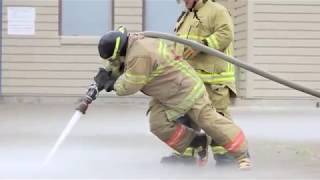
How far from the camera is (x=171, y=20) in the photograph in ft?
50.5

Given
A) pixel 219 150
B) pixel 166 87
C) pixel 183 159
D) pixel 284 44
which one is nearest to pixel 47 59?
pixel 284 44

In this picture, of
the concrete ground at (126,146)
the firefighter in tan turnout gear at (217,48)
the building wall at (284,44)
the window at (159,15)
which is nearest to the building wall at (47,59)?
the window at (159,15)

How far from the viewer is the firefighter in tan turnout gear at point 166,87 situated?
630 centimetres

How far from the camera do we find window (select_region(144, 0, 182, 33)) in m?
15.3

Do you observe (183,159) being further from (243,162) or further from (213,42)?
(213,42)

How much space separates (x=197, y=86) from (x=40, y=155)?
209cm

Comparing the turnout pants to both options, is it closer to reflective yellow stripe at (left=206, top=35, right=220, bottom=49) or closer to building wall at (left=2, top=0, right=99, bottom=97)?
reflective yellow stripe at (left=206, top=35, right=220, bottom=49)

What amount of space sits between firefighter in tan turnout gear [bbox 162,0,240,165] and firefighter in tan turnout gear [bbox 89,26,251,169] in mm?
216

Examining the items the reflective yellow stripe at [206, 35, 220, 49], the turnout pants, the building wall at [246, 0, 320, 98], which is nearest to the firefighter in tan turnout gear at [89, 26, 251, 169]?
the turnout pants

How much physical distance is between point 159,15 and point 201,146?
29.1ft

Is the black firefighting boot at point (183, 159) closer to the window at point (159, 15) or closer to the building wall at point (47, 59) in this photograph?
the building wall at point (47, 59)

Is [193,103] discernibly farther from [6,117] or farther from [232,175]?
[6,117]

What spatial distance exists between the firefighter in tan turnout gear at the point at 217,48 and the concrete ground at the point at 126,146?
0.51 meters

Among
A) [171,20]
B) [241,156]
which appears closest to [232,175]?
[241,156]
